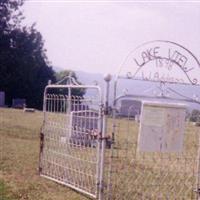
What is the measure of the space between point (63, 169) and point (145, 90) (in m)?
3.01

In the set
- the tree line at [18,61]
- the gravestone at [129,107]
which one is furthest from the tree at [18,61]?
the gravestone at [129,107]

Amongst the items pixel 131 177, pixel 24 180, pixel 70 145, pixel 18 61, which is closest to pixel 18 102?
pixel 18 61

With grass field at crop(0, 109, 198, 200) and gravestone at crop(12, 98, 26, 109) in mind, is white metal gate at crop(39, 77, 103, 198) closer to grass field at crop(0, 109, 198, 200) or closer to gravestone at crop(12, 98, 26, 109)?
grass field at crop(0, 109, 198, 200)

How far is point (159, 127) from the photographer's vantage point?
22.3 ft

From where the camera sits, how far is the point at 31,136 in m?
16.7

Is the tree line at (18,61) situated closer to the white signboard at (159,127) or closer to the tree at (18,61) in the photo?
the tree at (18,61)

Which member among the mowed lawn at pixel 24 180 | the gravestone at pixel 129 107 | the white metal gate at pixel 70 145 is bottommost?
the mowed lawn at pixel 24 180

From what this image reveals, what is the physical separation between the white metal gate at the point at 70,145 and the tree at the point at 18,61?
1625 inches

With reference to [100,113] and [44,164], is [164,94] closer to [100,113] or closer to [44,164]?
[100,113]

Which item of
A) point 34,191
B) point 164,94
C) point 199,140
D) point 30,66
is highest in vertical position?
point 30,66

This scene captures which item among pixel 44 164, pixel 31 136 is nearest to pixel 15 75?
pixel 31 136

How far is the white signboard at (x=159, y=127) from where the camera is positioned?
6746mm

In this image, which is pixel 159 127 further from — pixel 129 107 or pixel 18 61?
pixel 18 61

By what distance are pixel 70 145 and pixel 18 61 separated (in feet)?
142
